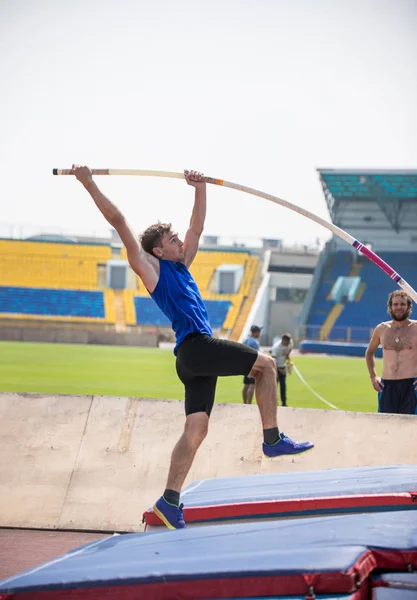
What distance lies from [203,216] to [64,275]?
4690cm

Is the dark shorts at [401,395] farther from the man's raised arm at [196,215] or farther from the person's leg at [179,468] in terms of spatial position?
the person's leg at [179,468]

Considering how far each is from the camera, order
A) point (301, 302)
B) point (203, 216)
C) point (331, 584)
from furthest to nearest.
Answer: point (301, 302)
point (203, 216)
point (331, 584)

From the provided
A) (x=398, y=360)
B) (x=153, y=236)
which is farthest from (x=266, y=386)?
(x=398, y=360)

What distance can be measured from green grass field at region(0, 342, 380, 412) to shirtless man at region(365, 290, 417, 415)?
7.30 meters

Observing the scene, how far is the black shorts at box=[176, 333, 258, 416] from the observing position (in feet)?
15.6

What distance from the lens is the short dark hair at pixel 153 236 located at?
197 inches

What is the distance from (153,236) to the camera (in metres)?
5.01

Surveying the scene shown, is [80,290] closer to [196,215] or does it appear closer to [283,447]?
[196,215]

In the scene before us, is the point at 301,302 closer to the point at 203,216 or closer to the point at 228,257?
the point at 228,257

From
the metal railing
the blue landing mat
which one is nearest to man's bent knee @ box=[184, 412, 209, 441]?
the blue landing mat

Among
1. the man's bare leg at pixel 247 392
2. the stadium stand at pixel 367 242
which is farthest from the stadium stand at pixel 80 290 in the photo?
the man's bare leg at pixel 247 392

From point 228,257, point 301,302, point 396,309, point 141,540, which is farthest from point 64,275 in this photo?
point 141,540

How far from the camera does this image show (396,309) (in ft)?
25.5

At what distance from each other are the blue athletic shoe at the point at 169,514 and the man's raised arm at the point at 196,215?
4.67ft
